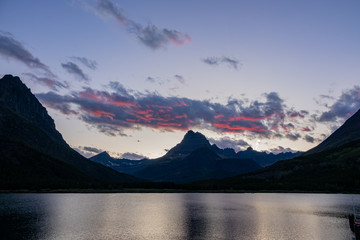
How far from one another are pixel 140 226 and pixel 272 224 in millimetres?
40919

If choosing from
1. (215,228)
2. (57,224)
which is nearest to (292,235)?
(215,228)

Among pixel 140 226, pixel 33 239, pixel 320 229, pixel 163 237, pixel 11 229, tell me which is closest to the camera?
pixel 33 239

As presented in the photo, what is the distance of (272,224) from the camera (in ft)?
301

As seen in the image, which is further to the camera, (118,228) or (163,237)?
(118,228)

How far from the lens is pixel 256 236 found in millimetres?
71562

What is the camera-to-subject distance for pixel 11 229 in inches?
2982

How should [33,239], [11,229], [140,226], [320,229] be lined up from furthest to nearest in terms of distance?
1. [140,226]
2. [320,229]
3. [11,229]
4. [33,239]

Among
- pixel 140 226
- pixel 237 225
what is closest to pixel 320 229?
pixel 237 225

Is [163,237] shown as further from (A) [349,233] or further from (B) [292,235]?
(A) [349,233]

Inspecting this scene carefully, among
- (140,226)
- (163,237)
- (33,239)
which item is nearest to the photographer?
(33,239)

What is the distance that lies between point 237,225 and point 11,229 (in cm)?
6264

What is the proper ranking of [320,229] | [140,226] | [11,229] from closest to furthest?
[11,229], [320,229], [140,226]

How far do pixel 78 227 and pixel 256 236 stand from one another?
4891 cm

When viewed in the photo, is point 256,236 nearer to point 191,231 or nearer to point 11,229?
point 191,231
